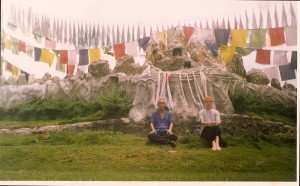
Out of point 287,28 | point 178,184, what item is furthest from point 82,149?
point 287,28

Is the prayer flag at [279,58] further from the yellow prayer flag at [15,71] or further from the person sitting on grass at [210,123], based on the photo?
the yellow prayer flag at [15,71]

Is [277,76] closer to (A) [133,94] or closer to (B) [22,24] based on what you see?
(A) [133,94]

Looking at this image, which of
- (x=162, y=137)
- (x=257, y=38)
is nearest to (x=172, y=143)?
(x=162, y=137)

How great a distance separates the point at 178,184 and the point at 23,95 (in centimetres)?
268

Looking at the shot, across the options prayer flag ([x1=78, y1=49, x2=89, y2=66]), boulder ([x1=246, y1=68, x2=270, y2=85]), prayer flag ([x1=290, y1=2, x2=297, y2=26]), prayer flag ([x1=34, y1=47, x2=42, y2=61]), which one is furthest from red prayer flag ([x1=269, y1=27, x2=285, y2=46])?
prayer flag ([x1=34, y1=47, x2=42, y2=61])

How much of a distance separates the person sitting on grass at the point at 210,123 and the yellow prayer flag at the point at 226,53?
24.3 inches

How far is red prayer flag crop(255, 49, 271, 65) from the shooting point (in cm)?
604

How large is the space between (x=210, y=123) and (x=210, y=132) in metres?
0.13

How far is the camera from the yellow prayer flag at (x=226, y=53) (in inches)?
240

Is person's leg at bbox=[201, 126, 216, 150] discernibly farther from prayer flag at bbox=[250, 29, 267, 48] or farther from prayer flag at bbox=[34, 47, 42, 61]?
prayer flag at bbox=[34, 47, 42, 61]

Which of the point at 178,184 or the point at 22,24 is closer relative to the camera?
the point at 178,184

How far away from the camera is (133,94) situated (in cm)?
616

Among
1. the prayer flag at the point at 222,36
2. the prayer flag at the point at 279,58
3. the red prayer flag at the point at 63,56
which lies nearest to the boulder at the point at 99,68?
the red prayer flag at the point at 63,56

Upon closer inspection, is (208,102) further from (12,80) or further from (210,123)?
(12,80)
